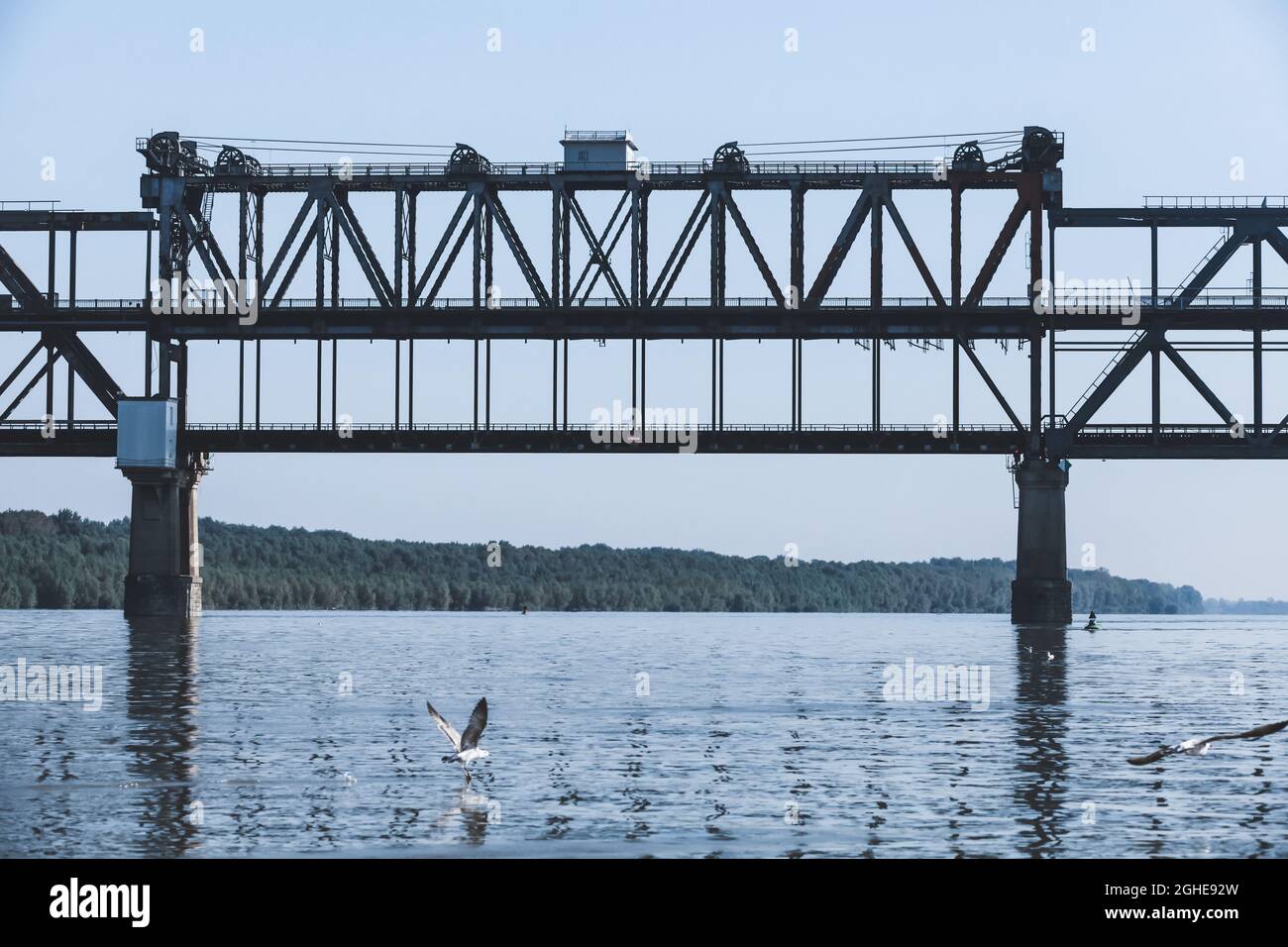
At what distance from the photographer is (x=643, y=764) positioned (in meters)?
37.7

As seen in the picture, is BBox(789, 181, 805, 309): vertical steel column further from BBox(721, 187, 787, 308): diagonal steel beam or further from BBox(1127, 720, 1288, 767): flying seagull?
BBox(1127, 720, 1288, 767): flying seagull

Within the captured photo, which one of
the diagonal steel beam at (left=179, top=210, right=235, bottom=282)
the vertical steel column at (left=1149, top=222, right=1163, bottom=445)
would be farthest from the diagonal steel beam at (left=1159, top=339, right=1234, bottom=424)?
the diagonal steel beam at (left=179, top=210, right=235, bottom=282)

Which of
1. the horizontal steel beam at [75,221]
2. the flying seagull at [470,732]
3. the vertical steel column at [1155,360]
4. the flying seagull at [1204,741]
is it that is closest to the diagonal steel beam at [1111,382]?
the vertical steel column at [1155,360]

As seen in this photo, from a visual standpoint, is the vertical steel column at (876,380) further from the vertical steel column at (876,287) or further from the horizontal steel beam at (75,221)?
the horizontal steel beam at (75,221)

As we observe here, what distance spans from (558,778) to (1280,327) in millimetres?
97858

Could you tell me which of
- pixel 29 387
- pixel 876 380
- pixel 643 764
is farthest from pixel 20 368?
pixel 643 764

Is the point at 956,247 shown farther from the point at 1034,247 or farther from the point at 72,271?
the point at 72,271

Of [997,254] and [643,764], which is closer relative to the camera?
[643,764]

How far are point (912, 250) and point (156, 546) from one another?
174 ft

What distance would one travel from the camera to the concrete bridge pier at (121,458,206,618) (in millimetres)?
124375

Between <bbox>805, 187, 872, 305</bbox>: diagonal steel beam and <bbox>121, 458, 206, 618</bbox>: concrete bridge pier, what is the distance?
144 feet

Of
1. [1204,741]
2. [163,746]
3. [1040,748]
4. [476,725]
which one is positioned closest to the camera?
[476,725]

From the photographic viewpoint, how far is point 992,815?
29781 mm
